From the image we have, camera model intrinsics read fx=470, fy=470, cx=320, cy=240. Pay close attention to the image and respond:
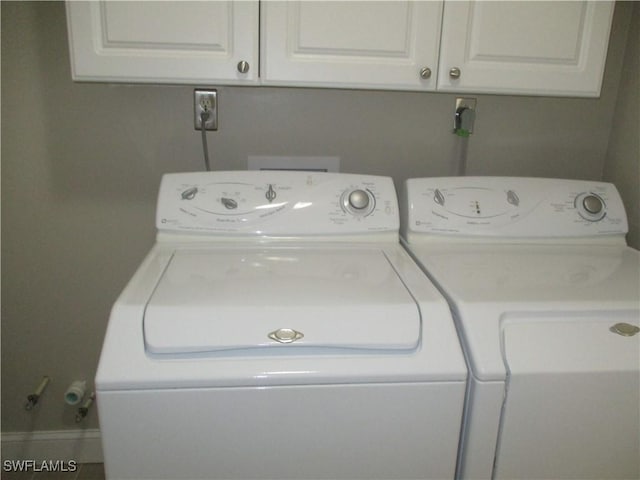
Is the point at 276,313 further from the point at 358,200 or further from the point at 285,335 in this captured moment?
the point at 358,200

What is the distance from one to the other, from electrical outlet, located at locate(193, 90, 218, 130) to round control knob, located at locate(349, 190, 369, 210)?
56cm

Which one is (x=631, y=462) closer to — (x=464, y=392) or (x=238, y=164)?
(x=464, y=392)

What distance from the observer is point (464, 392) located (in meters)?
0.86

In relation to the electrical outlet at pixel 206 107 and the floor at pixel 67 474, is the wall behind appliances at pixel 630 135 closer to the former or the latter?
the electrical outlet at pixel 206 107

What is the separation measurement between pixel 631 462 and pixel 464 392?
39 centimetres

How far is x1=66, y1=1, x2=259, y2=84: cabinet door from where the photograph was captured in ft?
3.46

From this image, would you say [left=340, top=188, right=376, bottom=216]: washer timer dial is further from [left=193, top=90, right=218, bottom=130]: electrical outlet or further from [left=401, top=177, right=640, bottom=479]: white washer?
[left=193, top=90, right=218, bottom=130]: electrical outlet

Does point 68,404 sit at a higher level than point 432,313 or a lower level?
lower

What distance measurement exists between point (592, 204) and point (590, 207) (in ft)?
0.04

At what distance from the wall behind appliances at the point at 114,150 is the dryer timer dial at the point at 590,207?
0.33 metres

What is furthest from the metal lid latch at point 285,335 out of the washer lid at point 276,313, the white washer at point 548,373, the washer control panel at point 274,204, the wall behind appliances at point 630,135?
the wall behind appliances at point 630,135

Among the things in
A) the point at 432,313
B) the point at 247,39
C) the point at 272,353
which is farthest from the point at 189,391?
the point at 247,39

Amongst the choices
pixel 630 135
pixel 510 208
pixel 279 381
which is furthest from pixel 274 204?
pixel 630 135

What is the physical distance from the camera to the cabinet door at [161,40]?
1.06 m
